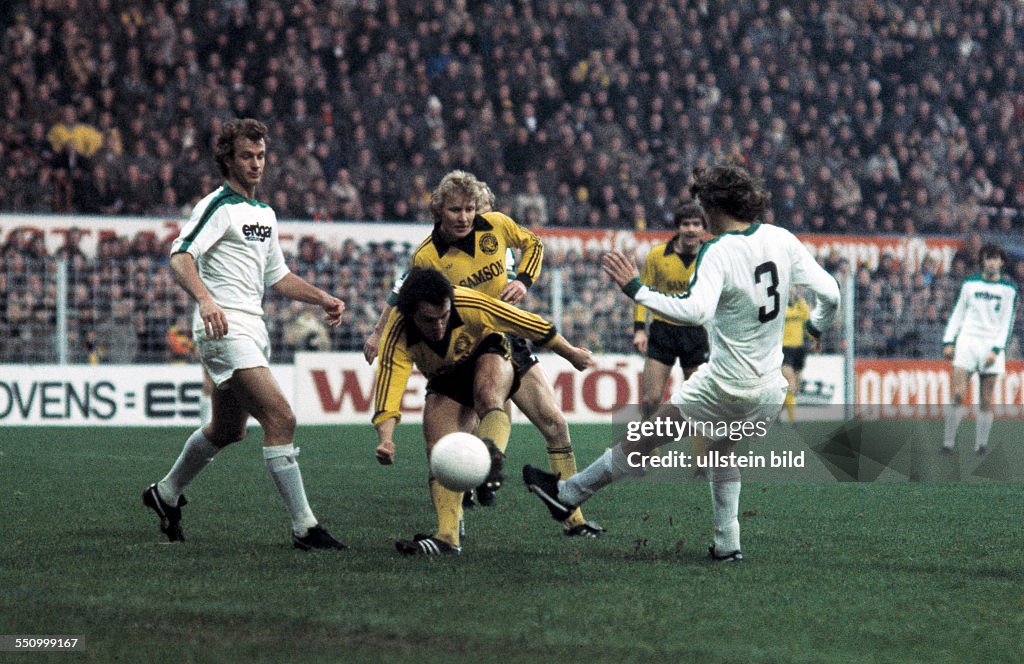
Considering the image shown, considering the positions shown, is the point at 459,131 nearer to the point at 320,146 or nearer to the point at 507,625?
the point at 320,146

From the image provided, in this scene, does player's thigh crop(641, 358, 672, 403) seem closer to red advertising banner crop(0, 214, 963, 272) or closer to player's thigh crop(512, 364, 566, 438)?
player's thigh crop(512, 364, 566, 438)

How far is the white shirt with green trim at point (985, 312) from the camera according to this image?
14.6 metres

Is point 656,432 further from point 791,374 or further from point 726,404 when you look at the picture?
point 791,374

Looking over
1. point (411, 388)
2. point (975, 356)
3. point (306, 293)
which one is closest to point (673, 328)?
point (306, 293)

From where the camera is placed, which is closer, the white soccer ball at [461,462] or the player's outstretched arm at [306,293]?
the white soccer ball at [461,462]

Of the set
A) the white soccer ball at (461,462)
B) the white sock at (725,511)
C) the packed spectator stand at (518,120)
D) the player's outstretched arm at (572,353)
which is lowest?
the white sock at (725,511)

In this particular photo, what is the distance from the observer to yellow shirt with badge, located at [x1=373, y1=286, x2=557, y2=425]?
6477mm

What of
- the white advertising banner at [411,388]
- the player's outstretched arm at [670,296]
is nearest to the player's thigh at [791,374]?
the white advertising banner at [411,388]

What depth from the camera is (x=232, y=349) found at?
6801 millimetres

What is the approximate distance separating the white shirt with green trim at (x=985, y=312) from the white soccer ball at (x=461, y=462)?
975 cm

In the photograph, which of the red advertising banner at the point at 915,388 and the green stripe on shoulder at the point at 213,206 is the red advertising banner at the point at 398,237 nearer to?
the red advertising banner at the point at 915,388

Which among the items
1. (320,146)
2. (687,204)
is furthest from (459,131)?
(687,204)

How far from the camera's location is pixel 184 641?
448cm

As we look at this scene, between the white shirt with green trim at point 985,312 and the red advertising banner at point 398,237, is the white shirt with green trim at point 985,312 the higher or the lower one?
the lower one
